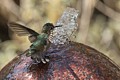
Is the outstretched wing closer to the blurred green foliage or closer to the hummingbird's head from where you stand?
the hummingbird's head

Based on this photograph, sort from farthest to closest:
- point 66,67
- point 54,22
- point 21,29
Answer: point 54,22, point 21,29, point 66,67

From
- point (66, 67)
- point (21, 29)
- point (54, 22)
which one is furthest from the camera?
point (54, 22)

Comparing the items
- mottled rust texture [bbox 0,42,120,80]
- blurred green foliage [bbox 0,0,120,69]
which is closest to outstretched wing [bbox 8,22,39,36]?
mottled rust texture [bbox 0,42,120,80]

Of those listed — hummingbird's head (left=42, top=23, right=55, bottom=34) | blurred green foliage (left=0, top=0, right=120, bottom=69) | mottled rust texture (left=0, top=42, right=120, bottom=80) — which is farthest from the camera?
blurred green foliage (left=0, top=0, right=120, bottom=69)

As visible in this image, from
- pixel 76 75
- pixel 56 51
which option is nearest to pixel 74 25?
pixel 56 51

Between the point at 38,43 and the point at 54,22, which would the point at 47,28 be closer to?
the point at 38,43

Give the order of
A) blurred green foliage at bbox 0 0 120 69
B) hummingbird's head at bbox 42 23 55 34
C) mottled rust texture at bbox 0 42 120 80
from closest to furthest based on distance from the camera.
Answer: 1. mottled rust texture at bbox 0 42 120 80
2. hummingbird's head at bbox 42 23 55 34
3. blurred green foliage at bbox 0 0 120 69

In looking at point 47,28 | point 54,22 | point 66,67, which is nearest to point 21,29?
point 47,28

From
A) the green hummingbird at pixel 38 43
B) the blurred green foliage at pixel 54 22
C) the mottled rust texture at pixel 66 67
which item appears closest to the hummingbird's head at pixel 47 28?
the green hummingbird at pixel 38 43
